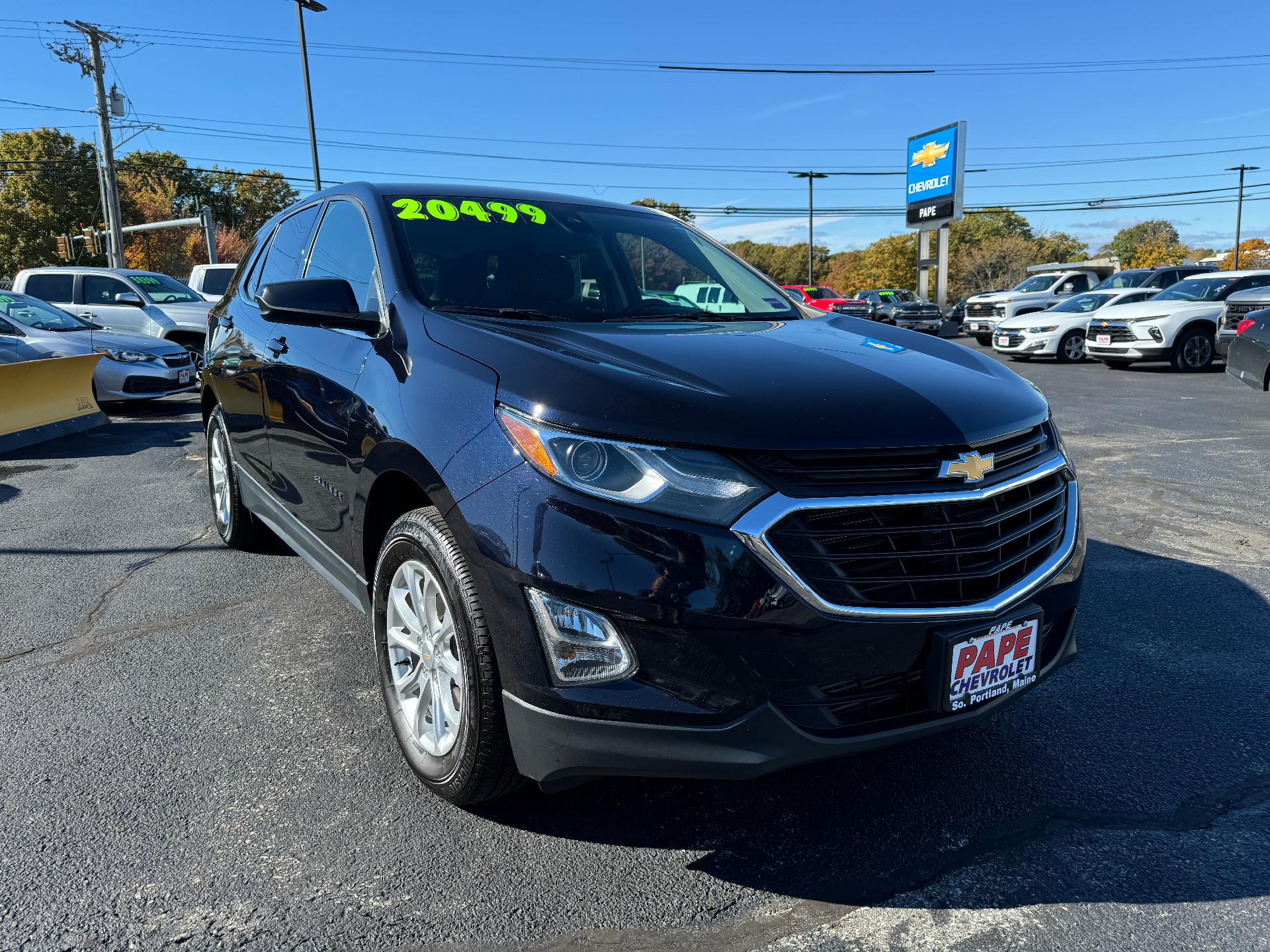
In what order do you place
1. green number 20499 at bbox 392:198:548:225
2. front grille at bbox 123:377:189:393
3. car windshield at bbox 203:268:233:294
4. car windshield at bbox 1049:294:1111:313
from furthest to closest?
car windshield at bbox 1049:294:1111:313 < car windshield at bbox 203:268:233:294 < front grille at bbox 123:377:189:393 < green number 20499 at bbox 392:198:548:225

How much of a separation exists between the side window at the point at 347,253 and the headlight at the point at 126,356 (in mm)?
8437

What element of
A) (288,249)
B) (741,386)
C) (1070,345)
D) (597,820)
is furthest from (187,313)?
(1070,345)

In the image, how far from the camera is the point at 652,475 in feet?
6.44

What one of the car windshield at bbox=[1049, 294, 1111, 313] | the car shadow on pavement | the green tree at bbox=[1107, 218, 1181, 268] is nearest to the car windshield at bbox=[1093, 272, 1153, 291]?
the car windshield at bbox=[1049, 294, 1111, 313]

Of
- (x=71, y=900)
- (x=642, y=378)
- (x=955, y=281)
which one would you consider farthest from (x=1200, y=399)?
(x=955, y=281)

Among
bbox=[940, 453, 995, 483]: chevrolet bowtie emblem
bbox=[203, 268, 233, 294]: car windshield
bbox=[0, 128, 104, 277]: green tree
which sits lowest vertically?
bbox=[940, 453, 995, 483]: chevrolet bowtie emblem

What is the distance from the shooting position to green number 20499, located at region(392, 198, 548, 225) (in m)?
3.26

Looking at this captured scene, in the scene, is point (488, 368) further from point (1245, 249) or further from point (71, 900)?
point (1245, 249)

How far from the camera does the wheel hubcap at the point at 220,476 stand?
4.75m

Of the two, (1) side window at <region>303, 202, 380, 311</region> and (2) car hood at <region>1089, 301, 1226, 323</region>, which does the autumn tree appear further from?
(1) side window at <region>303, 202, 380, 311</region>

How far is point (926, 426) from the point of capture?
211 centimetres

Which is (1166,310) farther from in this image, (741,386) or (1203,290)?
(741,386)

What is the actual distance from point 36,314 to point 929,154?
1264 inches

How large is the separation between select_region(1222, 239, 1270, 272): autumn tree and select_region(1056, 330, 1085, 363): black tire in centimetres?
6668
